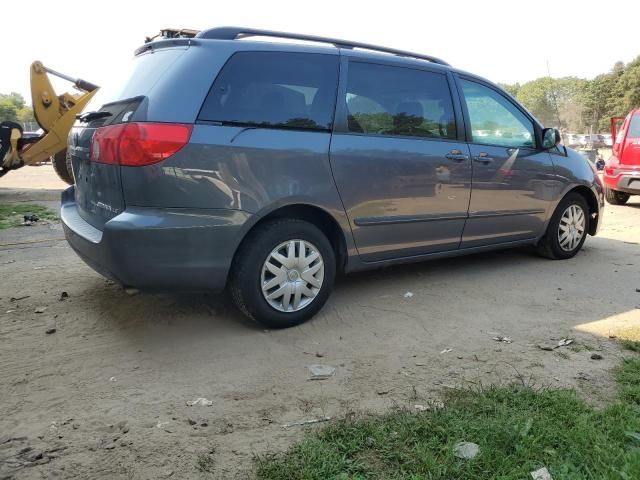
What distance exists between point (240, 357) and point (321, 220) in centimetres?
113

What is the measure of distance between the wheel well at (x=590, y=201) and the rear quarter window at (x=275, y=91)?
319 centimetres

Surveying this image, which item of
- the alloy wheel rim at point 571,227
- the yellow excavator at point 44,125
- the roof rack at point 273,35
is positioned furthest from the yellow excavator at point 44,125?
the alloy wheel rim at point 571,227

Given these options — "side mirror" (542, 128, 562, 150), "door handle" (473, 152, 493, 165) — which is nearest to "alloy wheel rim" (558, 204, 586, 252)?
"side mirror" (542, 128, 562, 150)

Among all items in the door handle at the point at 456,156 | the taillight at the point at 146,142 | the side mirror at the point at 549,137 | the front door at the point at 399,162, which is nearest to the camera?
the taillight at the point at 146,142

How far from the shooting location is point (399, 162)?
394 centimetres

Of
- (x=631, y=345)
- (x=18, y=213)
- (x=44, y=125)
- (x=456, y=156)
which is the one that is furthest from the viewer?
(x=44, y=125)

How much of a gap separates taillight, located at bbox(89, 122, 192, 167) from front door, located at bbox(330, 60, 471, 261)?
1.08 m

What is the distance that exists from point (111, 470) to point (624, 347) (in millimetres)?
2989

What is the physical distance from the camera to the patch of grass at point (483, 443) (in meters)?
2.06

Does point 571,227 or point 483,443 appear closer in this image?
point 483,443

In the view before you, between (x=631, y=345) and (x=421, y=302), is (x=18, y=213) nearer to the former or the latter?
(x=421, y=302)

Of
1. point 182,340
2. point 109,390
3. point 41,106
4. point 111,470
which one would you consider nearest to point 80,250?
point 182,340

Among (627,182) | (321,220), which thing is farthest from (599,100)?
(321,220)

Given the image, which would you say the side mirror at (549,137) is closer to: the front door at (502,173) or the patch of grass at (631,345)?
the front door at (502,173)
